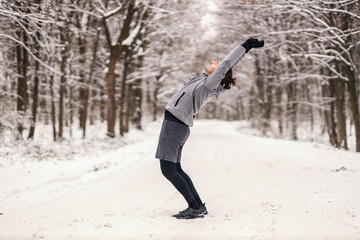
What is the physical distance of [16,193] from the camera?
16.6 ft

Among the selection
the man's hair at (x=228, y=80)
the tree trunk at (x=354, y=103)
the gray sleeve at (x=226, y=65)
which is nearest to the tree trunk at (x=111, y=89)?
the tree trunk at (x=354, y=103)

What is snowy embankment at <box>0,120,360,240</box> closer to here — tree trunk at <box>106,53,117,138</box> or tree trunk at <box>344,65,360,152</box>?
tree trunk at <box>344,65,360,152</box>

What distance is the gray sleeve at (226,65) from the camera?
11.2 feet

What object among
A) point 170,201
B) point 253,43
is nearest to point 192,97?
point 253,43

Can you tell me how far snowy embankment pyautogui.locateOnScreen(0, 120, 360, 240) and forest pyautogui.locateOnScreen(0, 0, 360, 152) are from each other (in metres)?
3.03

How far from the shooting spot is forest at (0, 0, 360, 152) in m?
8.70

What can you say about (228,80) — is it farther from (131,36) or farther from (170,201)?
(131,36)

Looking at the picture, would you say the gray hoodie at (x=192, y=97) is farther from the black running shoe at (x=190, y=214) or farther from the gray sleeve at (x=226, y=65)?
the black running shoe at (x=190, y=214)

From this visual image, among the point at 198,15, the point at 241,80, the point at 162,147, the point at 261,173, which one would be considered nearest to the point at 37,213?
the point at 162,147

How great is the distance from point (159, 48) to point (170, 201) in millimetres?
18072

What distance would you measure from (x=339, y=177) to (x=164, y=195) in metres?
3.71

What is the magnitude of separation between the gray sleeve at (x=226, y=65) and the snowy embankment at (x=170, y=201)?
1.58 m

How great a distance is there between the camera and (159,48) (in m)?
21.6

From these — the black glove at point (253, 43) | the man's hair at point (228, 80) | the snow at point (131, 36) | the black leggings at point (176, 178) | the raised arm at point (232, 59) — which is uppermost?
the snow at point (131, 36)
